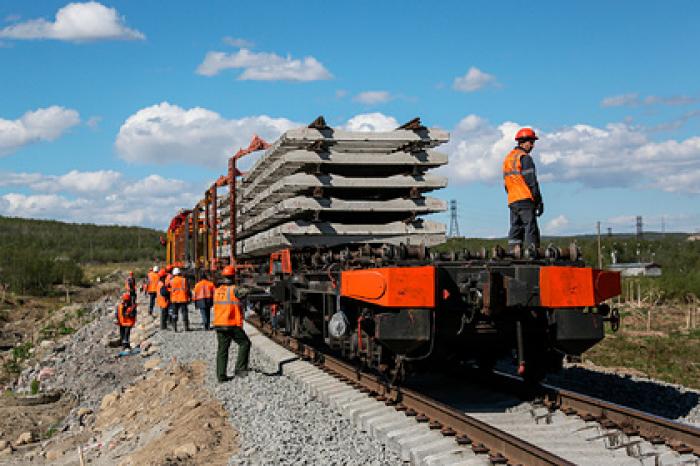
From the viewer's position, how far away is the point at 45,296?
152ft

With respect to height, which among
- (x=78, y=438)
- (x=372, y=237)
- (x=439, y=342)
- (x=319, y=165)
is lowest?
(x=78, y=438)

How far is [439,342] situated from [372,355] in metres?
0.86

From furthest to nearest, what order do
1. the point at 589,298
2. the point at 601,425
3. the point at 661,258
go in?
the point at 661,258 → the point at 589,298 → the point at 601,425

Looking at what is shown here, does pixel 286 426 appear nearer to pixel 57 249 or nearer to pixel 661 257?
pixel 661 257

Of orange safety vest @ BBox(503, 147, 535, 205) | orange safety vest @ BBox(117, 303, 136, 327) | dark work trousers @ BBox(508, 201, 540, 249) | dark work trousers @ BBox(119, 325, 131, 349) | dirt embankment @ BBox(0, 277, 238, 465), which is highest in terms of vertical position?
orange safety vest @ BBox(503, 147, 535, 205)

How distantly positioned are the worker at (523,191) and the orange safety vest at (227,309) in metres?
4.24

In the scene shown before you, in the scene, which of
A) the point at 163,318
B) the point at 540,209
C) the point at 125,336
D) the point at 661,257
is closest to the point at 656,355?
the point at 540,209

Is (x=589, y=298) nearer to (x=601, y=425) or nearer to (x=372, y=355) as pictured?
(x=601, y=425)

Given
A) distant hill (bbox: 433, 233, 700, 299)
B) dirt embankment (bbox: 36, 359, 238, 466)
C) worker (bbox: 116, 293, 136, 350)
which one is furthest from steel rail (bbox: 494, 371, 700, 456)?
distant hill (bbox: 433, 233, 700, 299)

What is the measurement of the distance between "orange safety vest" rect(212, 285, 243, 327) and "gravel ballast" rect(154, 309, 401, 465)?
766mm

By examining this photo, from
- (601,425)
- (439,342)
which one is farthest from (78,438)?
(601,425)

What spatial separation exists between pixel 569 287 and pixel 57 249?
10709 cm

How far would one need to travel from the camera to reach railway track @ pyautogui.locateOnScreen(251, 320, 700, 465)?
587 cm

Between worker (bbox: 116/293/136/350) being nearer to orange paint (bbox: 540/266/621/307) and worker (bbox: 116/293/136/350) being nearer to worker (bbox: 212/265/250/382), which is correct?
worker (bbox: 212/265/250/382)
